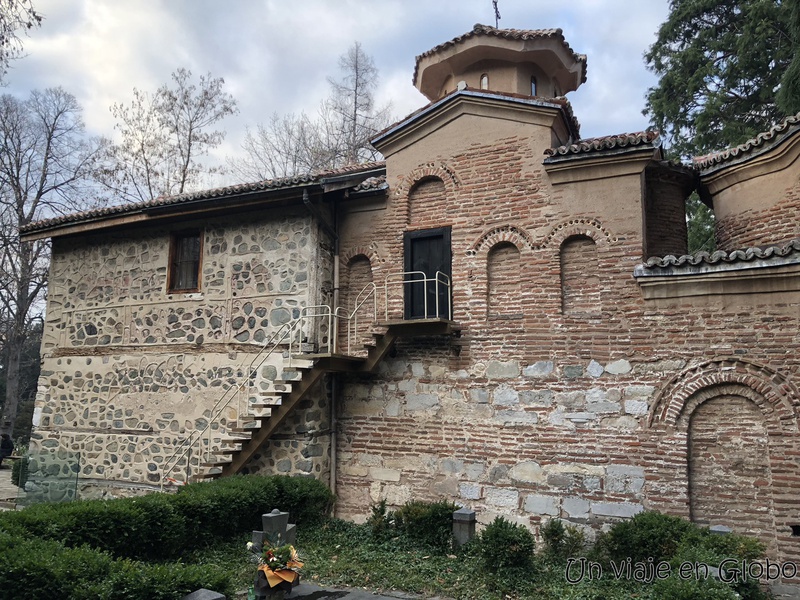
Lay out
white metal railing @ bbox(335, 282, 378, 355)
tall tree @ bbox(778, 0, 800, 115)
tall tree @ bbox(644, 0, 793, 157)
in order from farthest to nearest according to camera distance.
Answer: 1. tall tree @ bbox(644, 0, 793, 157)
2. tall tree @ bbox(778, 0, 800, 115)
3. white metal railing @ bbox(335, 282, 378, 355)

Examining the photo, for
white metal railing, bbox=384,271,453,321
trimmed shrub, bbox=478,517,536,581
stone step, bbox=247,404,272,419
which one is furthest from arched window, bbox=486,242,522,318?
stone step, bbox=247,404,272,419

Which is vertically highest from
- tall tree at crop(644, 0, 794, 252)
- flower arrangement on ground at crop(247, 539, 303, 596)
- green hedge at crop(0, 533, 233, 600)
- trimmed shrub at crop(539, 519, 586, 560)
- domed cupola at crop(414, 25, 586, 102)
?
tall tree at crop(644, 0, 794, 252)

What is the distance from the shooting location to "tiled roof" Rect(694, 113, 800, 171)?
32.6 feet

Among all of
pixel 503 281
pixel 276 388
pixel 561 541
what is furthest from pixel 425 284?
pixel 561 541

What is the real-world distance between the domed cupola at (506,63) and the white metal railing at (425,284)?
3.92m

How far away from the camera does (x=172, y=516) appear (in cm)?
830

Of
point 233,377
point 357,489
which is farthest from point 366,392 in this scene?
point 233,377

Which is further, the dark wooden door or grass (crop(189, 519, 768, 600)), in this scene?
the dark wooden door

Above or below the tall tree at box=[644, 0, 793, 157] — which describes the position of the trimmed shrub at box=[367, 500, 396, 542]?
below

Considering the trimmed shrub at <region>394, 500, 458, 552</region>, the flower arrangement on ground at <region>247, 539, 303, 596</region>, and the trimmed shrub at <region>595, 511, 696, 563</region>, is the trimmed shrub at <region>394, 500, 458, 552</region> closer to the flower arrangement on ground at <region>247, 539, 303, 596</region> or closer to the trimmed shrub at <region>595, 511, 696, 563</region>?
the trimmed shrub at <region>595, 511, 696, 563</region>

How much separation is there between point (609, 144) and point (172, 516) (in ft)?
27.2

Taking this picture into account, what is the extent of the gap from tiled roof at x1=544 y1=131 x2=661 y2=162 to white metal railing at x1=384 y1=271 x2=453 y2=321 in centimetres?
269

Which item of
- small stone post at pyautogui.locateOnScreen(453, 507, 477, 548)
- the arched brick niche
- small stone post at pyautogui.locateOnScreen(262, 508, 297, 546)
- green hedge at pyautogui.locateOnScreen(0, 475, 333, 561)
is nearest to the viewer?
green hedge at pyautogui.locateOnScreen(0, 475, 333, 561)

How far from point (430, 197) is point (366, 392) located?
374 cm
